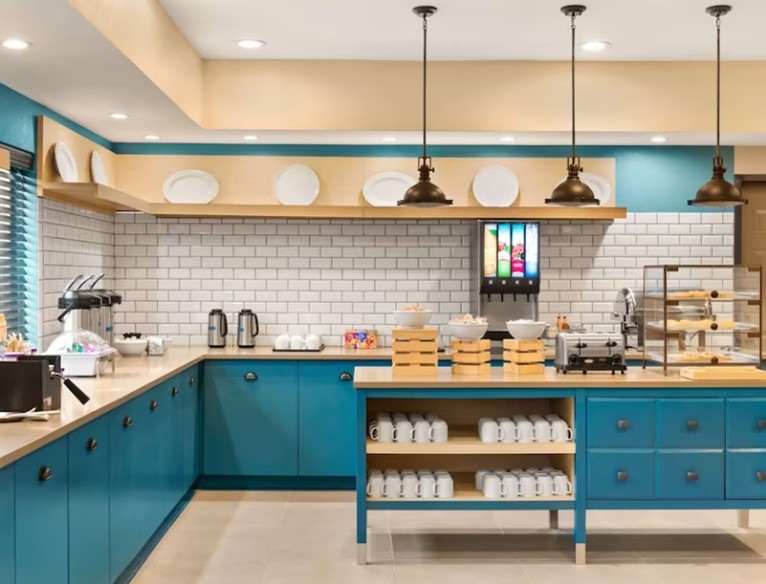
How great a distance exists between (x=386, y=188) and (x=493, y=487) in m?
2.72

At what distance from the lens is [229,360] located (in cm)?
640

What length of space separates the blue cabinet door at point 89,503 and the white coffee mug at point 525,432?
82.4 inches

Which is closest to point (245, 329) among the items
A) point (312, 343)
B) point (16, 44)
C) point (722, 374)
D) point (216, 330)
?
point (216, 330)

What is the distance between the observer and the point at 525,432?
192 inches

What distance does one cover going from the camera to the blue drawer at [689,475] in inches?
192

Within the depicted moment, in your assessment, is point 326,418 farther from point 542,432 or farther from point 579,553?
point 579,553

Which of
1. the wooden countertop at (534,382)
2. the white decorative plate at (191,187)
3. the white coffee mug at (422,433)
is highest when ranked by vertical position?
the white decorative plate at (191,187)

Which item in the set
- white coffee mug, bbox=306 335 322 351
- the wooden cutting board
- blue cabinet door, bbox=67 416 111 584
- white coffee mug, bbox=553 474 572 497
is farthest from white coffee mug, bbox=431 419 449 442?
white coffee mug, bbox=306 335 322 351

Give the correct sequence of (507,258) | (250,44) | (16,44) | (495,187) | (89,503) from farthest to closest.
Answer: (495,187), (507,258), (250,44), (16,44), (89,503)

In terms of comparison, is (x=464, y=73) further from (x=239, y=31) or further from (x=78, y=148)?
(x=78, y=148)

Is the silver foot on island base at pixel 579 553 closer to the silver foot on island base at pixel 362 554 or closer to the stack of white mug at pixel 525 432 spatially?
the stack of white mug at pixel 525 432

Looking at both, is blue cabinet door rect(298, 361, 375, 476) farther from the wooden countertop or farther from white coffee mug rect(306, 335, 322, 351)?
the wooden countertop

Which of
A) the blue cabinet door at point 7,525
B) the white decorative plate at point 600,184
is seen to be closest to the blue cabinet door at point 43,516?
the blue cabinet door at point 7,525

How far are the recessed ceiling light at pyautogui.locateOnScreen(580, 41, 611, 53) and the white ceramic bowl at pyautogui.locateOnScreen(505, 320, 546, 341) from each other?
196 centimetres
